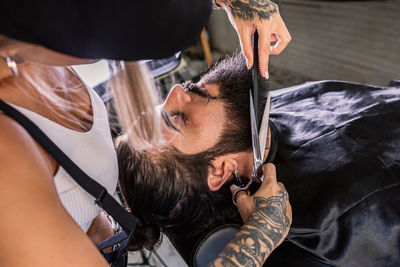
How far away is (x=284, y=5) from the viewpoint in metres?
2.96

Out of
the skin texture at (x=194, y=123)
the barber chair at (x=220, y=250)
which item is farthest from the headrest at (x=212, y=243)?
the skin texture at (x=194, y=123)

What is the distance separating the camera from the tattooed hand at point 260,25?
3.06 ft

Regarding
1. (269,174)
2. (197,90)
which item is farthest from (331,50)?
(269,174)

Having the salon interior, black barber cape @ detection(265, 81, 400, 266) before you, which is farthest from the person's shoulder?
the salon interior

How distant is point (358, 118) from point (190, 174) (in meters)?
0.62

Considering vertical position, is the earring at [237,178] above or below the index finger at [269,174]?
below

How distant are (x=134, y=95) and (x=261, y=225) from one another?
47 cm

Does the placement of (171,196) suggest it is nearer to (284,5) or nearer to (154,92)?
(154,92)

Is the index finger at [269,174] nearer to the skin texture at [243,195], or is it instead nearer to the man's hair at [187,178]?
the skin texture at [243,195]

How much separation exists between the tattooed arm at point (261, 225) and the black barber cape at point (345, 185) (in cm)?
11

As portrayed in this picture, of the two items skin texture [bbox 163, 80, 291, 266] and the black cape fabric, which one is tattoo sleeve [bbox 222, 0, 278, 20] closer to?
skin texture [bbox 163, 80, 291, 266]

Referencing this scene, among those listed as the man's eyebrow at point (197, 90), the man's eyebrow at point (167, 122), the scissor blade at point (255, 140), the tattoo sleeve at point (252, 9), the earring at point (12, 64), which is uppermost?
the earring at point (12, 64)

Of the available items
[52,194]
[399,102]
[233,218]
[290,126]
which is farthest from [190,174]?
[399,102]

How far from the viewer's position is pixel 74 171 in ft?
2.35
